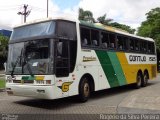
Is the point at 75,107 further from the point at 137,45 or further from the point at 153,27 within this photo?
the point at 153,27

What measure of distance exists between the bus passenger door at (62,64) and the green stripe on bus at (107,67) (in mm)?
2453

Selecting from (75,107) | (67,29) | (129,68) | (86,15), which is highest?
(86,15)

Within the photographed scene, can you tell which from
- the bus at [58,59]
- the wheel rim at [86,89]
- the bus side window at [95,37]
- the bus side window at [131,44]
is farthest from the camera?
the bus side window at [131,44]

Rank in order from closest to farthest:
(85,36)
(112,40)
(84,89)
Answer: (84,89) < (85,36) < (112,40)

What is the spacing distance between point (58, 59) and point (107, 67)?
4.09 meters

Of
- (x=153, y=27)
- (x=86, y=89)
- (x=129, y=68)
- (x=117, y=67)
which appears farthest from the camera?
(x=153, y=27)

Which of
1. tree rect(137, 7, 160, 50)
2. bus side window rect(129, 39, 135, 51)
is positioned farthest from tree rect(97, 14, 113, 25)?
bus side window rect(129, 39, 135, 51)

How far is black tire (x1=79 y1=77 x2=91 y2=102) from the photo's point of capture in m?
13.0

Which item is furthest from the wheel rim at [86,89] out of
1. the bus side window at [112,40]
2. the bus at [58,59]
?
the bus side window at [112,40]

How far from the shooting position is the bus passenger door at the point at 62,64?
1169cm

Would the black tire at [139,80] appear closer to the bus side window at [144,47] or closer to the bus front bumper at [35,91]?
the bus side window at [144,47]

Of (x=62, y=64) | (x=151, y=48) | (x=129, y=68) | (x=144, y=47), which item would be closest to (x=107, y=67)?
(x=129, y=68)

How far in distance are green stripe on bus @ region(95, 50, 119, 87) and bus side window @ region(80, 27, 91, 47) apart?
828 millimetres

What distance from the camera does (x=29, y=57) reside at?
12.1m
